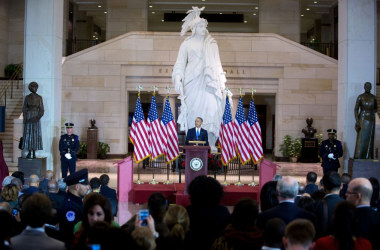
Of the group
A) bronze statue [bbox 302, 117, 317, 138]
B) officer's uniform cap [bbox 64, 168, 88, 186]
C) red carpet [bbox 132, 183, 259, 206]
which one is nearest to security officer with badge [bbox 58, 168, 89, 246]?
officer's uniform cap [bbox 64, 168, 88, 186]

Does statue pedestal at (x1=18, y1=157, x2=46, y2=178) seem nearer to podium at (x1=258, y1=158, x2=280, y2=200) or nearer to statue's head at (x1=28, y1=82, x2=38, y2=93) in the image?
statue's head at (x1=28, y1=82, x2=38, y2=93)

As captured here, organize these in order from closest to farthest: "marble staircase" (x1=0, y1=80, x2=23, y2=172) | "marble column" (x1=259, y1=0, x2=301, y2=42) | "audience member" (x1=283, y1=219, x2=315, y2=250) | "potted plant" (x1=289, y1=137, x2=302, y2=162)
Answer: "audience member" (x1=283, y1=219, x2=315, y2=250)
"marble staircase" (x1=0, y1=80, x2=23, y2=172)
"potted plant" (x1=289, y1=137, x2=302, y2=162)
"marble column" (x1=259, y1=0, x2=301, y2=42)

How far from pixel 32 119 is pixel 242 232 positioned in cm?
1029

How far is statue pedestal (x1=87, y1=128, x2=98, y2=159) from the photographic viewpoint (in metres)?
20.2

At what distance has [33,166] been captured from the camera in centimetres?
1375

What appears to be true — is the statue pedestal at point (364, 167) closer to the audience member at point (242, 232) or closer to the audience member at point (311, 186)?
the audience member at point (311, 186)

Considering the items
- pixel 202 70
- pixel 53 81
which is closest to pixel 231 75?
pixel 202 70

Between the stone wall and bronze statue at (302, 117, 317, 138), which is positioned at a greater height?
the stone wall

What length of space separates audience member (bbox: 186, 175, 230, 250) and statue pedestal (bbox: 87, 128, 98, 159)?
15.7 m

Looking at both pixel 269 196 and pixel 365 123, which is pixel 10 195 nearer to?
pixel 269 196

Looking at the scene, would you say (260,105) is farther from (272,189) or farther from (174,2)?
(272,189)

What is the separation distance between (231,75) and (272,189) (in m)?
15.2

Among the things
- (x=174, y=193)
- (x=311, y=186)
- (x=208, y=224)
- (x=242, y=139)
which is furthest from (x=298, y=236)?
(x=242, y=139)

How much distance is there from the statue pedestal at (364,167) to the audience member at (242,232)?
9.45m
